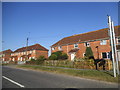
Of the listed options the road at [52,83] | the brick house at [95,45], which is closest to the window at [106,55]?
the brick house at [95,45]

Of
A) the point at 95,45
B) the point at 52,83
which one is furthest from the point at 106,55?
the point at 52,83

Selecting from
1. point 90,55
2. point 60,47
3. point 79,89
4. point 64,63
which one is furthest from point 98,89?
point 60,47

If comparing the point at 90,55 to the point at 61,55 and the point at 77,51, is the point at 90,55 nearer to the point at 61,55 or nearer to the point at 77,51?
the point at 77,51

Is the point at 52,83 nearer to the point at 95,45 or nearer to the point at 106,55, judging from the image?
the point at 106,55

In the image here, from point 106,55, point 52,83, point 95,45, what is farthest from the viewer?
point 95,45

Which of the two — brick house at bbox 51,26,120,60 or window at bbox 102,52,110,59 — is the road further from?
brick house at bbox 51,26,120,60

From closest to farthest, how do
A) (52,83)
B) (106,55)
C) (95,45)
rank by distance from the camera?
(52,83)
(106,55)
(95,45)

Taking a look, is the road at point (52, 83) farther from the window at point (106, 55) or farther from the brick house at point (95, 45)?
the brick house at point (95, 45)


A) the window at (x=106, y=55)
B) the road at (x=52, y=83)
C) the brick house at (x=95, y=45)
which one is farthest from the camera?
the brick house at (x=95, y=45)

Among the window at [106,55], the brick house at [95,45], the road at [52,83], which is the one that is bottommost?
the road at [52,83]

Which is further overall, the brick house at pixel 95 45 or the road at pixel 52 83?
the brick house at pixel 95 45

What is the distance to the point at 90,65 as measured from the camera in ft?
56.0

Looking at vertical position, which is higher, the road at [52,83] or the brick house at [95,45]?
the brick house at [95,45]

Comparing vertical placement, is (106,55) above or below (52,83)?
above
